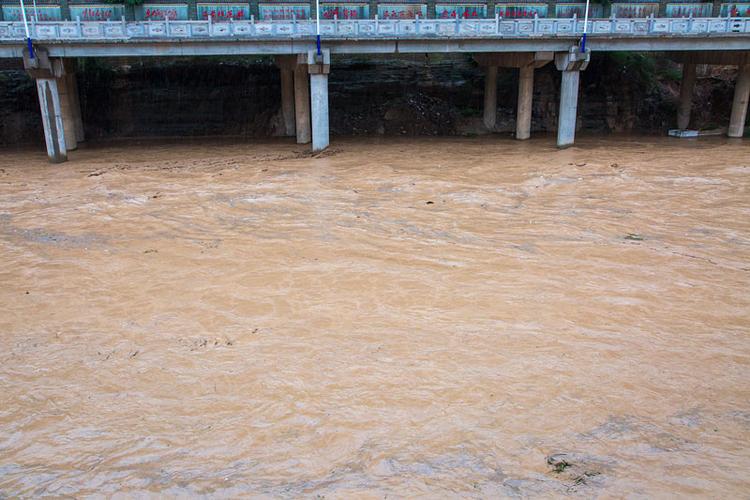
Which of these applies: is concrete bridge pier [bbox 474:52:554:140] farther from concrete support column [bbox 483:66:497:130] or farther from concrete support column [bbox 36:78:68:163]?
concrete support column [bbox 36:78:68:163]

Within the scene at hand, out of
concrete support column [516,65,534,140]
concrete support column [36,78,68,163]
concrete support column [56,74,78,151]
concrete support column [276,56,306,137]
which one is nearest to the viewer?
concrete support column [36,78,68,163]

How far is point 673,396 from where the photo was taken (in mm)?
7188

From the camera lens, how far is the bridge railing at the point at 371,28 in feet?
70.9

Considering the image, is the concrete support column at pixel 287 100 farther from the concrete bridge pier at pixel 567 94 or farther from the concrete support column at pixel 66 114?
the concrete bridge pier at pixel 567 94

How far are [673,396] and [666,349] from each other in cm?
125

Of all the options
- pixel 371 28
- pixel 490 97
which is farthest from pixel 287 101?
pixel 490 97

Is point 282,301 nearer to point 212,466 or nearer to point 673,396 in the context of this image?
point 212,466

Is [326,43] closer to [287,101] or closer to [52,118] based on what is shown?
[287,101]

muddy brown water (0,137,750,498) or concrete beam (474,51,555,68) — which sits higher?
concrete beam (474,51,555,68)

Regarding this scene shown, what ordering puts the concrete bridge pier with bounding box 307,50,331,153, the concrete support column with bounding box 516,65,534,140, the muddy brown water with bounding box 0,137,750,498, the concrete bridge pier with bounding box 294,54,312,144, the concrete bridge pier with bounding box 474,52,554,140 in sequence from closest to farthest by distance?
the muddy brown water with bounding box 0,137,750,498 → the concrete bridge pier with bounding box 307,50,331,153 → the concrete bridge pier with bounding box 474,52,554,140 → the concrete bridge pier with bounding box 294,54,312,144 → the concrete support column with bounding box 516,65,534,140

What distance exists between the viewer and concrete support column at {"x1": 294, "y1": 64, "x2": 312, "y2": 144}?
2583 cm

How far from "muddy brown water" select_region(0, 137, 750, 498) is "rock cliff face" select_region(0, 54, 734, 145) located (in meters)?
13.4

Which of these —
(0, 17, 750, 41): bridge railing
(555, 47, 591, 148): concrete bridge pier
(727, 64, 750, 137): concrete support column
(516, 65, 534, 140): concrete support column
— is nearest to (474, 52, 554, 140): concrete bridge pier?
(516, 65, 534, 140): concrete support column

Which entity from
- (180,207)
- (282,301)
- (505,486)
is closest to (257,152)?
(180,207)
